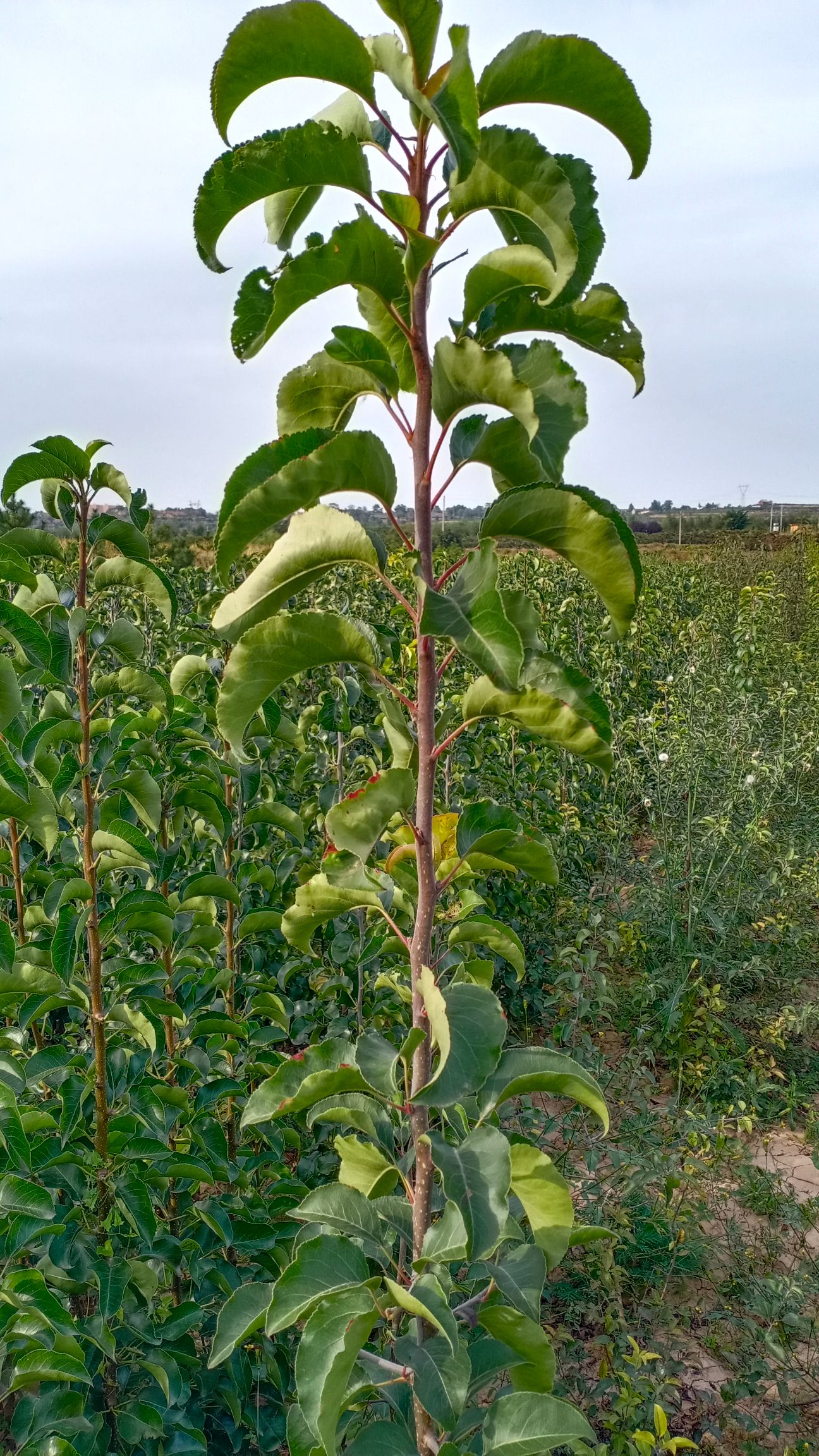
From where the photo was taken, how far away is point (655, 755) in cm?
567

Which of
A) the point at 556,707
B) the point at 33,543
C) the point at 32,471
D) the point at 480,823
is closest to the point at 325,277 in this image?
the point at 556,707

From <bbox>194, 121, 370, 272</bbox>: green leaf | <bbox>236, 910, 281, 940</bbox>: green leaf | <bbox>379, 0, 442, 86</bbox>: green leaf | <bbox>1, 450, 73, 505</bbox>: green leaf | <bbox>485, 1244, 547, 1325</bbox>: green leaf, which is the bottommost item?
<bbox>485, 1244, 547, 1325</bbox>: green leaf

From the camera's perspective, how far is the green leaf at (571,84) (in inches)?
36.2

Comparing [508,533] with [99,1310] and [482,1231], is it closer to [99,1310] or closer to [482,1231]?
[482,1231]

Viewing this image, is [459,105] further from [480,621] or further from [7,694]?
[7,694]

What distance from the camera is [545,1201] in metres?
1.16

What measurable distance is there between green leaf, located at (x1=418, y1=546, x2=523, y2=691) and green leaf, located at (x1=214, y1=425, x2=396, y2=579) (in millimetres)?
127

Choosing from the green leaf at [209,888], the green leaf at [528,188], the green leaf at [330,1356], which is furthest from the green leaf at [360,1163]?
the green leaf at [528,188]

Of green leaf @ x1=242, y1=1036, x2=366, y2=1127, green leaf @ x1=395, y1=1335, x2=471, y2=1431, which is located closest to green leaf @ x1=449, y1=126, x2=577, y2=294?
green leaf @ x1=242, y1=1036, x2=366, y2=1127

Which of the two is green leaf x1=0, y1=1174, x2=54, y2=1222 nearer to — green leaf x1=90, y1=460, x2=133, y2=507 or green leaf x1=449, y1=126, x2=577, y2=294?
green leaf x1=90, y1=460, x2=133, y2=507

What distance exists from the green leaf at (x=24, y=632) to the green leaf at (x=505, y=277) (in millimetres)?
757

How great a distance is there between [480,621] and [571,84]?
21.2 inches

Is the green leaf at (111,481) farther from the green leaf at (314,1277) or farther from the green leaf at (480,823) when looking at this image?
the green leaf at (314,1277)

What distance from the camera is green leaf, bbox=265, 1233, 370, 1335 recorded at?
43.0 inches
